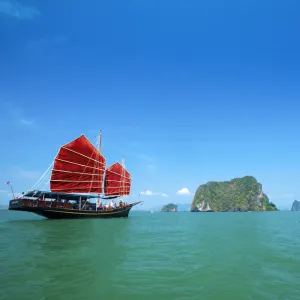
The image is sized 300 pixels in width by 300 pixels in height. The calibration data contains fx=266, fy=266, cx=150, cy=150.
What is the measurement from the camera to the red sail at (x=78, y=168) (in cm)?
3469

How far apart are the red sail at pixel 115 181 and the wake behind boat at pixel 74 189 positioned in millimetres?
3320

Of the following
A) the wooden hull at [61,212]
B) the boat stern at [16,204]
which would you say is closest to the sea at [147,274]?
the boat stern at [16,204]

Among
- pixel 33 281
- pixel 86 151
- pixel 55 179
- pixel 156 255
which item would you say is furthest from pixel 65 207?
pixel 33 281

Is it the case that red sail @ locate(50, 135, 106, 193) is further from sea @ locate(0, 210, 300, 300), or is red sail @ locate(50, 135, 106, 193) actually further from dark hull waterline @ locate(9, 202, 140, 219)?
sea @ locate(0, 210, 300, 300)

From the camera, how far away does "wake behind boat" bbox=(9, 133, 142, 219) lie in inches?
1300

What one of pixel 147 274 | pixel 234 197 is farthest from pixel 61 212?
pixel 234 197

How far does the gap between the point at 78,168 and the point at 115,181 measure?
1085 centimetres

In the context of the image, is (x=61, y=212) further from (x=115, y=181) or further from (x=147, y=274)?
(x=147, y=274)

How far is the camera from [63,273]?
23.4 ft

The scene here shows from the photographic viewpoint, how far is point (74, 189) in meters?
36.4

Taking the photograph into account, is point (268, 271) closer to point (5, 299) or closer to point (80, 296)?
point (80, 296)

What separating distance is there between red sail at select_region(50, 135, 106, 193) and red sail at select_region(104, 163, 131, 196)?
4.67 m

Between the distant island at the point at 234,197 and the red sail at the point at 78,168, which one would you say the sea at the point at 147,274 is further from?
the distant island at the point at 234,197

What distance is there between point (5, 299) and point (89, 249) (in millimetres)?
6144
